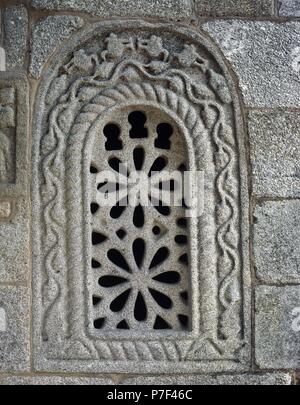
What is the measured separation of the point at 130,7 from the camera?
264 cm

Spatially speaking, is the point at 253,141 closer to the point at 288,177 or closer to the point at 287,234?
the point at 288,177

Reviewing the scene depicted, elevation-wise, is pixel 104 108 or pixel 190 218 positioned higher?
pixel 104 108

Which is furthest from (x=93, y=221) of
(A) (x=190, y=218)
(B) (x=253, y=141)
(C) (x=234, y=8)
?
(C) (x=234, y=8)

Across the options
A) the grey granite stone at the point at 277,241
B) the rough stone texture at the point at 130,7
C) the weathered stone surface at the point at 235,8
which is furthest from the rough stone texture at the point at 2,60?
the grey granite stone at the point at 277,241

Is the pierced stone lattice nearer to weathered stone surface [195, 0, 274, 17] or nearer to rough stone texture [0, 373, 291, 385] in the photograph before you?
rough stone texture [0, 373, 291, 385]

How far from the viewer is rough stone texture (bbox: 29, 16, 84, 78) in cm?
263

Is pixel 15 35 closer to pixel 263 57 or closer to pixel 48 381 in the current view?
pixel 263 57

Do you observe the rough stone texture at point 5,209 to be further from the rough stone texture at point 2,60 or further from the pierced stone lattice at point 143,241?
the rough stone texture at point 2,60

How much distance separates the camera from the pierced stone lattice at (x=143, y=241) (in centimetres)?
269

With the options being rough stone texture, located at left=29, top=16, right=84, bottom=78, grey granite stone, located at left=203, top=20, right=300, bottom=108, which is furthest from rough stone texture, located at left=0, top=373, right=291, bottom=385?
rough stone texture, located at left=29, top=16, right=84, bottom=78

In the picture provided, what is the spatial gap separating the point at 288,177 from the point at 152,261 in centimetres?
76

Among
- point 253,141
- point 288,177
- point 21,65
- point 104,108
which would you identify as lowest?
point 288,177

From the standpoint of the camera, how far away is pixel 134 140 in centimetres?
271

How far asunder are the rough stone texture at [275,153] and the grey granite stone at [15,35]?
3.63 feet
